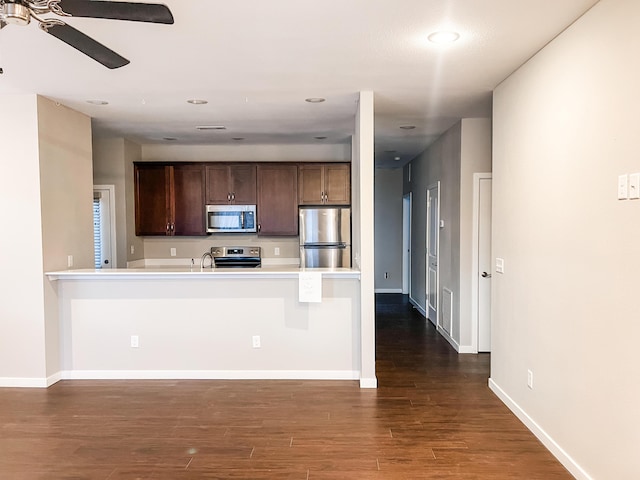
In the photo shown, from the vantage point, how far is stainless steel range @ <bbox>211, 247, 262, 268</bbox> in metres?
6.15

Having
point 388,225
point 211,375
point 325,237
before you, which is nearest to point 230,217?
point 325,237

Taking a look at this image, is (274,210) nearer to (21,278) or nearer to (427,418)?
(21,278)

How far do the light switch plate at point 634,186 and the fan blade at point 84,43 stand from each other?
2682 mm

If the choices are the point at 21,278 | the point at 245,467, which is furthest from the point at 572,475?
the point at 21,278

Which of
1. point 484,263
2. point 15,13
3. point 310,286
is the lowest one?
point 310,286

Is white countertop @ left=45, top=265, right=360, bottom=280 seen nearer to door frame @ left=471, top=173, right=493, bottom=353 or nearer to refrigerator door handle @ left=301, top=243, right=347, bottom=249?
door frame @ left=471, top=173, right=493, bottom=353

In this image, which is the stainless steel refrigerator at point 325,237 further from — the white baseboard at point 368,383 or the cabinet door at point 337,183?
the white baseboard at point 368,383

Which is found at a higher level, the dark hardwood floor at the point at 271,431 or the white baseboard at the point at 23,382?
the white baseboard at the point at 23,382

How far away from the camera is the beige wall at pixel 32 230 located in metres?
3.70

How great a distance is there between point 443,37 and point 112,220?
183 inches

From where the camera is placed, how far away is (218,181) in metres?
5.90

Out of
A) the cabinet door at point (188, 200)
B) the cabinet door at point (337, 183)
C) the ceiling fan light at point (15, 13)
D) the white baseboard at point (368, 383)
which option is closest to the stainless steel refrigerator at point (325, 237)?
the cabinet door at point (337, 183)

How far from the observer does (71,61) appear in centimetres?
294

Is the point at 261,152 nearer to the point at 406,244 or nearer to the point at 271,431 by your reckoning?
the point at 406,244
